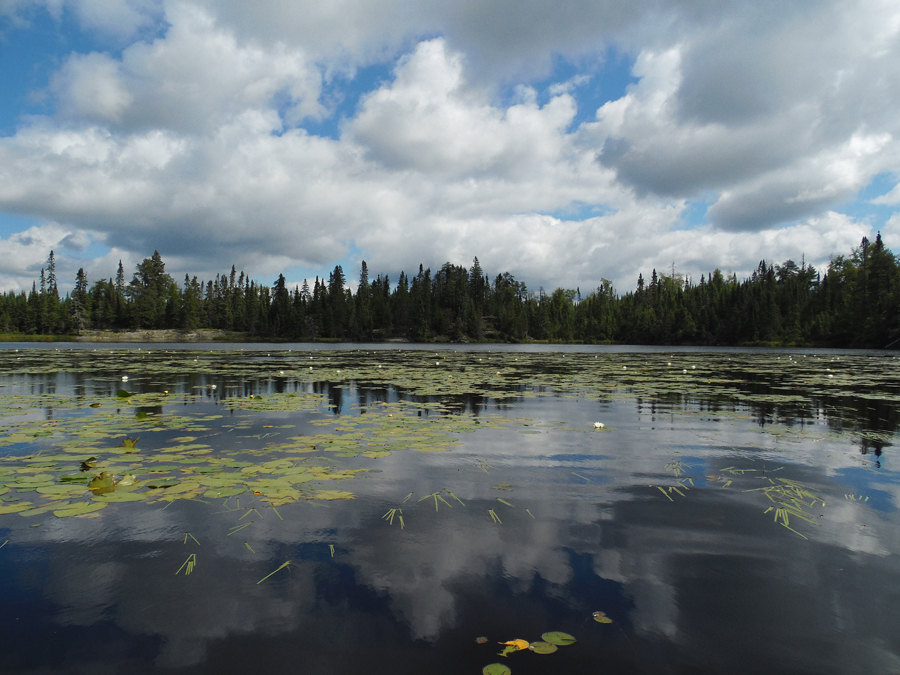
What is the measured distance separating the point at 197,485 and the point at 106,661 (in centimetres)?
339

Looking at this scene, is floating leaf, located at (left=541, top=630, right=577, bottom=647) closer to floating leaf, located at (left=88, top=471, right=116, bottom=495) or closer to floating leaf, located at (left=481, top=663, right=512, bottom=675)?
floating leaf, located at (left=481, top=663, right=512, bottom=675)

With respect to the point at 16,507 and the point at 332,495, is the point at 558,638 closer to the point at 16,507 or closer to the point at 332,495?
the point at 332,495

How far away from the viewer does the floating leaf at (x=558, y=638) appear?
10.3 feet

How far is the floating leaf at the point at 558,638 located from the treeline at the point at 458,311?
355 feet

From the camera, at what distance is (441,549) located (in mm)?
4477

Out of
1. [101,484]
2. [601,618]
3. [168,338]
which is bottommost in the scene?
[601,618]

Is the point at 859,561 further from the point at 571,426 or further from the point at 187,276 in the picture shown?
the point at 187,276

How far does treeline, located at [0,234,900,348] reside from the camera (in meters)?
110

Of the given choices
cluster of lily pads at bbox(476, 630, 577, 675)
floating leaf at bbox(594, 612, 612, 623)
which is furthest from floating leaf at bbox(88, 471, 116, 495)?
floating leaf at bbox(594, 612, 612, 623)

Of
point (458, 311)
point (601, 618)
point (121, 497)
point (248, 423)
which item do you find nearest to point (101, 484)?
point (121, 497)

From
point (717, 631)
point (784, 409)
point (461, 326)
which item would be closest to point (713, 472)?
point (717, 631)

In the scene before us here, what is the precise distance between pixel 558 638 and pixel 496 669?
545 millimetres

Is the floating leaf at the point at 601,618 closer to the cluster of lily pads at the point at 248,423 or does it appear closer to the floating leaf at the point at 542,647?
the floating leaf at the point at 542,647

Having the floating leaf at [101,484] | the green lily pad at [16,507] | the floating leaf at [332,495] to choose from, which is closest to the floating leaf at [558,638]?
the floating leaf at [332,495]
